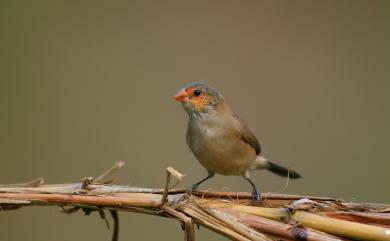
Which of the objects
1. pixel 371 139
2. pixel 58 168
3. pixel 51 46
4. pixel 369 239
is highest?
pixel 51 46

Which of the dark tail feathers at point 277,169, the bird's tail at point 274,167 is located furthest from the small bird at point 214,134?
the dark tail feathers at point 277,169

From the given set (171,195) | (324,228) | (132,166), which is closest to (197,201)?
(171,195)

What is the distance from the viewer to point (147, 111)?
14.3 feet

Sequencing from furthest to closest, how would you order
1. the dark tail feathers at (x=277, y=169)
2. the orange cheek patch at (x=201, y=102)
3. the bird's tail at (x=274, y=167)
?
the dark tail feathers at (x=277, y=169), the bird's tail at (x=274, y=167), the orange cheek patch at (x=201, y=102)

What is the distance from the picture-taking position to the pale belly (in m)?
2.86

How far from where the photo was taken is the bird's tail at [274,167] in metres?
3.33

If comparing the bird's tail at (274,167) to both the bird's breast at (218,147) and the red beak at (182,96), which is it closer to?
the bird's breast at (218,147)

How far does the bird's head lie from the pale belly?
5.6 inches

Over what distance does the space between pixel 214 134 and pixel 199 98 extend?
192mm

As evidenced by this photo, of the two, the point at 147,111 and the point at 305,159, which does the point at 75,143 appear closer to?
the point at 147,111

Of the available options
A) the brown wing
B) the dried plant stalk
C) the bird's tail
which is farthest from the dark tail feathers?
the dried plant stalk

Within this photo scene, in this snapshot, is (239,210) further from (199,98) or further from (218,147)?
(199,98)

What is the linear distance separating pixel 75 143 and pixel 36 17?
1209 millimetres

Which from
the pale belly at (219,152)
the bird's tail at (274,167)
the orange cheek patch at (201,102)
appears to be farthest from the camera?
the bird's tail at (274,167)
